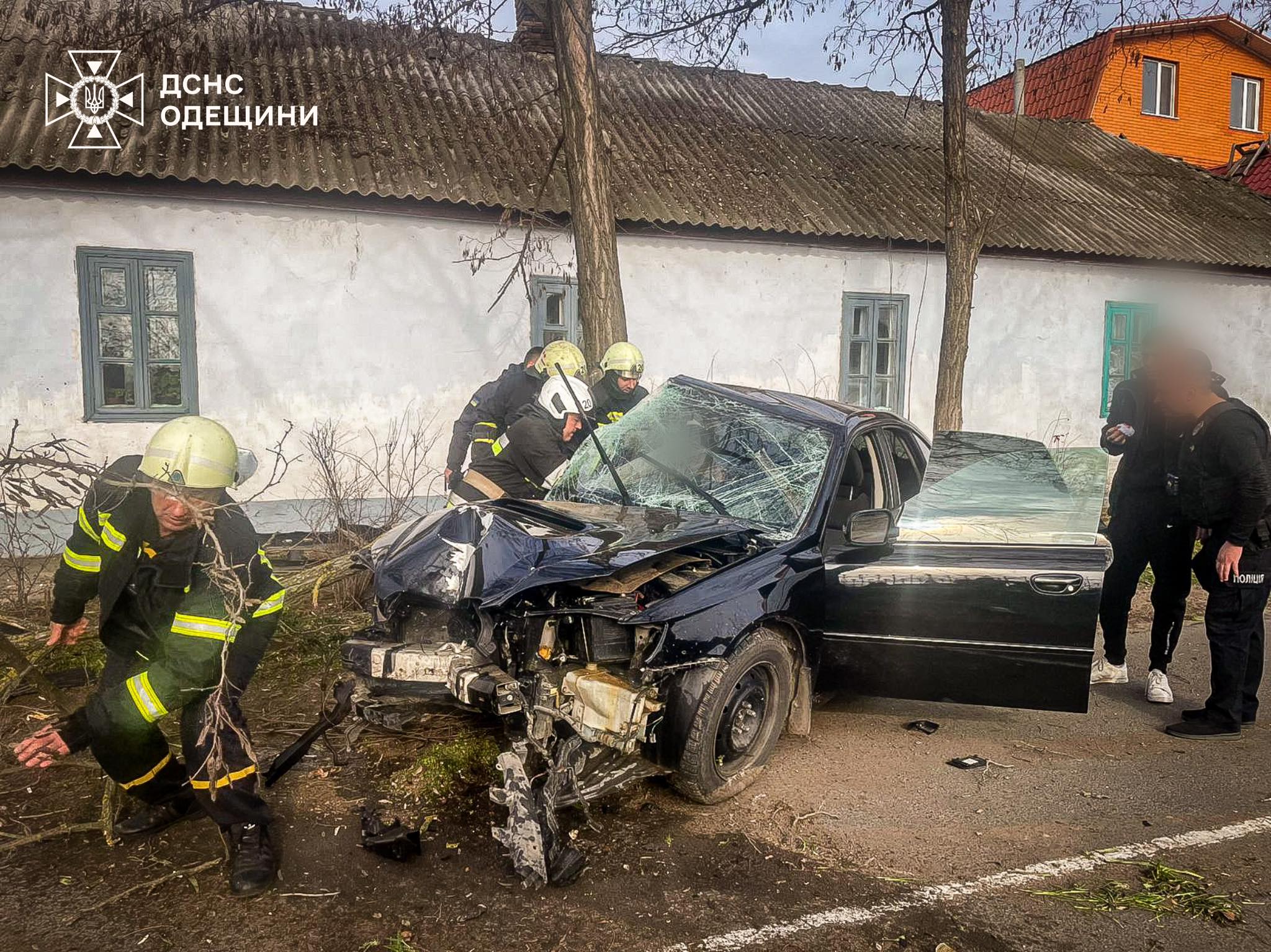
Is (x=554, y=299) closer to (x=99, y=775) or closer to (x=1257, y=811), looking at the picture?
(x=99, y=775)

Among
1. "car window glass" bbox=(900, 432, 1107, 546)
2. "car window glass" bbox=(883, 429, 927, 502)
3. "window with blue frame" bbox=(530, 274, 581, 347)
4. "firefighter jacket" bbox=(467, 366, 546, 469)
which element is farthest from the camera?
Answer: "window with blue frame" bbox=(530, 274, 581, 347)

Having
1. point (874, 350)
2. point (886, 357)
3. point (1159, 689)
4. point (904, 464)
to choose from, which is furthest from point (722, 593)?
point (886, 357)

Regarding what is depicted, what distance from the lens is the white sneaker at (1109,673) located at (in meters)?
5.59

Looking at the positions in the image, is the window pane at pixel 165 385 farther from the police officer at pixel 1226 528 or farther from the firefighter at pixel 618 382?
the police officer at pixel 1226 528

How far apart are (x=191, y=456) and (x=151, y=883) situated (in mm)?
1418

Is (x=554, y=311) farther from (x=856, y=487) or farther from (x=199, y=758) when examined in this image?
(x=199, y=758)

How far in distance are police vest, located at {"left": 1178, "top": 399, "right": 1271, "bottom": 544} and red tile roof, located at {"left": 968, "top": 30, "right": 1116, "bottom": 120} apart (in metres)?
19.5

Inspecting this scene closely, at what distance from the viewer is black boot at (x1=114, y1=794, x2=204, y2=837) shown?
11.7ft

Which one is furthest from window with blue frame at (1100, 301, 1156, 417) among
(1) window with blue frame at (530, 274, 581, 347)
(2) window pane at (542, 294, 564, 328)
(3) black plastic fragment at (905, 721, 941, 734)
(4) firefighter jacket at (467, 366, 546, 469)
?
(3) black plastic fragment at (905, 721, 941, 734)

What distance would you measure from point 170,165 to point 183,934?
26.0ft

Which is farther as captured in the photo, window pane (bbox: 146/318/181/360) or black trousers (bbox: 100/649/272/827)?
window pane (bbox: 146/318/181/360)

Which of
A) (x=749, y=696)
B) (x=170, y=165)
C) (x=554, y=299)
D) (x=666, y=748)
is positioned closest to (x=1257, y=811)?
(x=749, y=696)

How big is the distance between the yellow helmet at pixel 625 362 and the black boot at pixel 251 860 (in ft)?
13.0

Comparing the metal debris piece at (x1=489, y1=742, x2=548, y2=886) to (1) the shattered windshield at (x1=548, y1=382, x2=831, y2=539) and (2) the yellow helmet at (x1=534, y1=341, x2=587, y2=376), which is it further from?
(2) the yellow helmet at (x1=534, y1=341, x2=587, y2=376)
